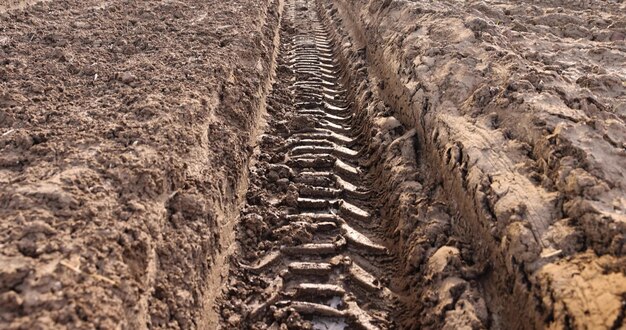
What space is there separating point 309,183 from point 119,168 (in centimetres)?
179

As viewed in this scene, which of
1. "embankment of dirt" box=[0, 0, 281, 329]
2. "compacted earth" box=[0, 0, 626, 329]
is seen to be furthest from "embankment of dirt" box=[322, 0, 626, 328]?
"embankment of dirt" box=[0, 0, 281, 329]

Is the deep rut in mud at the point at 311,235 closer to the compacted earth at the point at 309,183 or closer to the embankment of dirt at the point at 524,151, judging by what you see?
the compacted earth at the point at 309,183

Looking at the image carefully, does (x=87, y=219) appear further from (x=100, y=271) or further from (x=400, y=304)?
(x=400, y=304)

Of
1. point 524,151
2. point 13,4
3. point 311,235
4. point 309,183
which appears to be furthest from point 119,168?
point 13,4

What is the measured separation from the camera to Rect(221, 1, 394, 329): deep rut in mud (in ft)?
10.2

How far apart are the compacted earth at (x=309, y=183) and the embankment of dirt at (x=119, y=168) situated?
0.01 m

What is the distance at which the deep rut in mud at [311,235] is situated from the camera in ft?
10.2

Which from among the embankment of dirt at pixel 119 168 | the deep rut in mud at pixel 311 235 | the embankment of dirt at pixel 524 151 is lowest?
the deep rut in mud at pixel 311 235

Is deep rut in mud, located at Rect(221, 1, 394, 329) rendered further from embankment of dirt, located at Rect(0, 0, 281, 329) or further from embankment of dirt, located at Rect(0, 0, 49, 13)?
embankment of dirt, located at Rect(0, 0, 49, 13)

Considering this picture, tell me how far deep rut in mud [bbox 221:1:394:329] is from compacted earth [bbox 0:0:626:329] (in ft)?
0.06

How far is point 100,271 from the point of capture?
243cm

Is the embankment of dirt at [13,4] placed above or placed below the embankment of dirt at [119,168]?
below

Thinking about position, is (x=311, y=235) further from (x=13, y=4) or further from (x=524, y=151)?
(x=13, y=4)

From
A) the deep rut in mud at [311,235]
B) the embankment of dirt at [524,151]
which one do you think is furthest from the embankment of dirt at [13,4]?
the embankment of dirt at [524,151]
